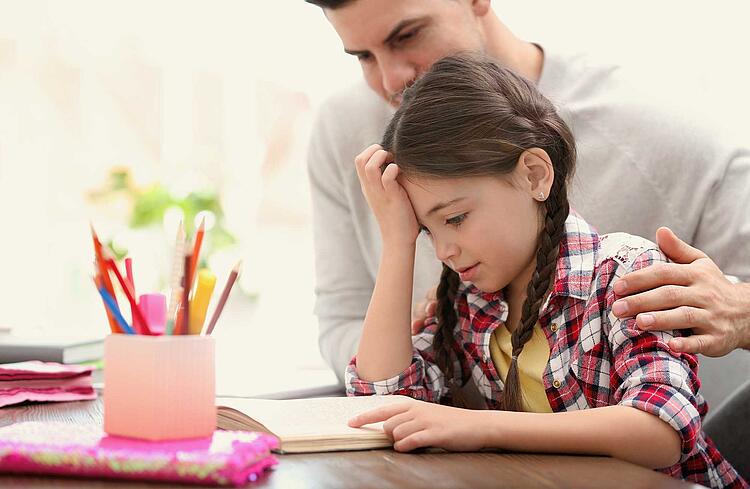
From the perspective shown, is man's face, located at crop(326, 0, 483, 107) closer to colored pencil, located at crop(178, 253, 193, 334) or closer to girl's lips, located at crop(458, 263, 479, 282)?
girl's lips, located at crop(458, 263, 479, 282)

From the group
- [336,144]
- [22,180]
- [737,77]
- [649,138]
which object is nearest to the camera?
[649,138]

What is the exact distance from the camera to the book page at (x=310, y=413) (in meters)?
0.92

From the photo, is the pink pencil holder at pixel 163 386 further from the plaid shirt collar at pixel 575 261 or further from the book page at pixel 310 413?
the plaid shirt collar at pixel 575 261

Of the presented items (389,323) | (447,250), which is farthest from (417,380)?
(447,250)

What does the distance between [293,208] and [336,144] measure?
4.05ft

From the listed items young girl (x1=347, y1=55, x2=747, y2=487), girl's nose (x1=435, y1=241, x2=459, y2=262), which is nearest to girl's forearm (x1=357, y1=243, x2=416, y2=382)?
young girl (x1=347, y1=55, x2=747, y2=487)

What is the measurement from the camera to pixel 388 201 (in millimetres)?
1327

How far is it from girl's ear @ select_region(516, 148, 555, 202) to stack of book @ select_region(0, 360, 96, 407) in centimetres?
73

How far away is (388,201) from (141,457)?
66cm

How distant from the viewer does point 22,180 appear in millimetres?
3031

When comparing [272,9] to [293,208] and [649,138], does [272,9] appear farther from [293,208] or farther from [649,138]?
[649,138]

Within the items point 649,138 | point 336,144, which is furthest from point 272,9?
point 649,138

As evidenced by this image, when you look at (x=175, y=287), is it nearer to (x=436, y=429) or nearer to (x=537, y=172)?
(x=436, y=429)

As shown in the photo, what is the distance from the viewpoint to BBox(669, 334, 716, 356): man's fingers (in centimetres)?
105
